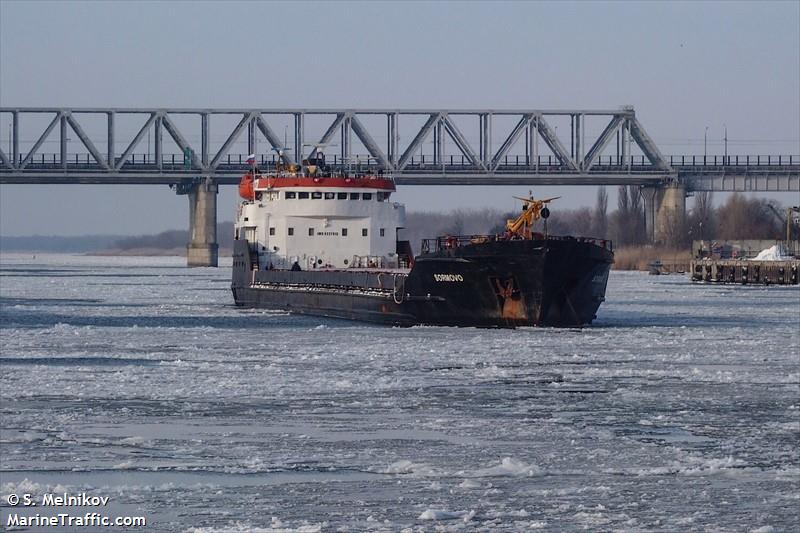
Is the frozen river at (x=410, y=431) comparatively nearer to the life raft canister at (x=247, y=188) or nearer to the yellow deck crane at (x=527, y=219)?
the yellow deck crane at (x=527, y=219)

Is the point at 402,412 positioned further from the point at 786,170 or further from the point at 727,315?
the point at 786,170

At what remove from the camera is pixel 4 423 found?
20.5m

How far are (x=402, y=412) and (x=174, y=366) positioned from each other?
8615 millimetres

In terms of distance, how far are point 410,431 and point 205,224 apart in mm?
128920

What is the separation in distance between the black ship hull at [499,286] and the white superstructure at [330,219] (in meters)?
9.81

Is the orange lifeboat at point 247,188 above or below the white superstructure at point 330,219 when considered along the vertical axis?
above

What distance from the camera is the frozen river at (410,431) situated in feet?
50.5

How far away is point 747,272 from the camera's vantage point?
344 ft

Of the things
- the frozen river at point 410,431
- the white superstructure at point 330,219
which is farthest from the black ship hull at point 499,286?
the white superstructure at point 330,219

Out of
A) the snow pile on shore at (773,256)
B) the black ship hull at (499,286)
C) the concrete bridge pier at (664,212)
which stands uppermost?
the concrete bridge pier at (664,212)

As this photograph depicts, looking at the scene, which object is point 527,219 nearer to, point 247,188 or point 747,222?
point 247,188

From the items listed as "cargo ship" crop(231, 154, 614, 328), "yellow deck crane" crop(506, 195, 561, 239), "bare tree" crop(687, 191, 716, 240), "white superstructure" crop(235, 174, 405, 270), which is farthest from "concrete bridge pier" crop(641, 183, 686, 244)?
"yellow deck crane" crop(506, 195, 561, 239)

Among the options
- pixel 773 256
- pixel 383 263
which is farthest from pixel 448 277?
pixel 773 256

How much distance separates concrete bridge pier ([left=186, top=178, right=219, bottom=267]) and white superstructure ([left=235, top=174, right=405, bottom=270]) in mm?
89934
